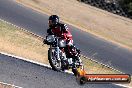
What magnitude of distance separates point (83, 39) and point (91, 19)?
574cm

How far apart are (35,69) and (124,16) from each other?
19716 mm

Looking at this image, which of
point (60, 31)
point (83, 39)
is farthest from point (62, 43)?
point (83, 39)

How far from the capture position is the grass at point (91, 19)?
1303 inches

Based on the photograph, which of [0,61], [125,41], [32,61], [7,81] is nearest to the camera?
[7,81]

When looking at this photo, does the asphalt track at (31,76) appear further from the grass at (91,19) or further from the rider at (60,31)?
the grass at (91,19)

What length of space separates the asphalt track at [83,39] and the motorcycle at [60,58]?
11061mm

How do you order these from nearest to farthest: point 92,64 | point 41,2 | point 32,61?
point 32,61, point 92,64, point 41,2

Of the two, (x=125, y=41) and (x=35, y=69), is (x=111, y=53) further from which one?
(x=35, y=69)

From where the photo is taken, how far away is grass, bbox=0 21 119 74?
23.3 metres

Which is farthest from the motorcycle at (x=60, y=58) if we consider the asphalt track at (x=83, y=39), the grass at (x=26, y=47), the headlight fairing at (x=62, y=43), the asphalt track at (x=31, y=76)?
the asphalt track at (x=83, y=39)

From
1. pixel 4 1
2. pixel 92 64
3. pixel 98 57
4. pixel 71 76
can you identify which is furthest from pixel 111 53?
pixel 4 1

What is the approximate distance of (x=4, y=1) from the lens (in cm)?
3369

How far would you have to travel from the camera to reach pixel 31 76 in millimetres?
19906

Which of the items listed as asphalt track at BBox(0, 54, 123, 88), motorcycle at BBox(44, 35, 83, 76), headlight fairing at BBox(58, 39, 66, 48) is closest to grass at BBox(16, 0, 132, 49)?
asphalt track at BBox(0, 54, 123, 88)
